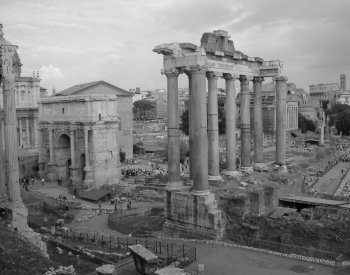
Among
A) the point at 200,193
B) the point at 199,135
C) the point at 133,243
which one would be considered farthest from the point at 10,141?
the point at 200,193

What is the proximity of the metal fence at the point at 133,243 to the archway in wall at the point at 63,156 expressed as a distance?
956 inches

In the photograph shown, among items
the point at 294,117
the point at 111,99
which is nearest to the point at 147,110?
the point at 294,117

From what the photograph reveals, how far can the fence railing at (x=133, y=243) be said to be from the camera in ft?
54.2

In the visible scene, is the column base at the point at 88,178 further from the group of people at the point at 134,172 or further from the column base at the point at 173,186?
the column base at the point at 173,186

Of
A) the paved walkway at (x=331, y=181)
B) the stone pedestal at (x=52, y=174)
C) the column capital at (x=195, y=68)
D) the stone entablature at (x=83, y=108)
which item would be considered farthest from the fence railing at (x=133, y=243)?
the paved walkway at (x=331, y=181)

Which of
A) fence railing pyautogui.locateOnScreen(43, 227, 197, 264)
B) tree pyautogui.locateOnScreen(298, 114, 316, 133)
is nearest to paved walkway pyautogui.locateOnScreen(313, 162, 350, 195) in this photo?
fence railing pyautogui.locateOnScreen(43, 227, 197, 264)

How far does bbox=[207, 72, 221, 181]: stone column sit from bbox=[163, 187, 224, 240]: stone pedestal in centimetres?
248

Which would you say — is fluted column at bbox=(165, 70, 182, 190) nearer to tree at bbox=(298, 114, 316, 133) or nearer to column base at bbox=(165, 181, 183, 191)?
column base at bbox=(165, 181, 183, 191)

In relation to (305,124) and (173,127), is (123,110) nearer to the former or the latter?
(173,127)

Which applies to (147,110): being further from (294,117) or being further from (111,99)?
(111,99)

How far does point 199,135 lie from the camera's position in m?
19.7

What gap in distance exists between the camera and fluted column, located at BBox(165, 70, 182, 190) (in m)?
20.5

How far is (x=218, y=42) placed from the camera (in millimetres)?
23078

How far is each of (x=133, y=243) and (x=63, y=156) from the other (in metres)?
30.2
